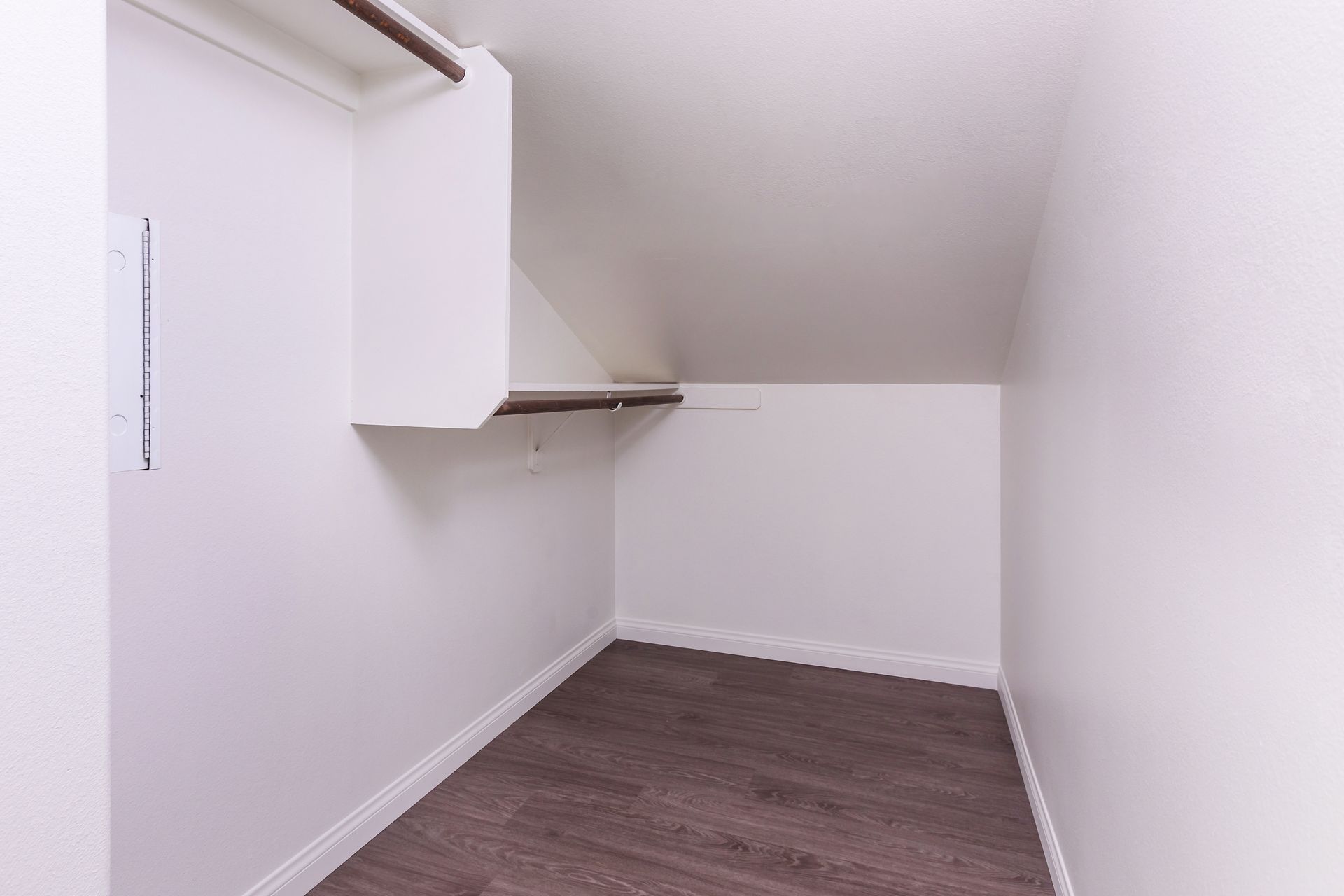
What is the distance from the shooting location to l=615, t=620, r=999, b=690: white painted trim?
121 inches

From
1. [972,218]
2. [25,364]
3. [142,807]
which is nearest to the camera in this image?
[25,364]

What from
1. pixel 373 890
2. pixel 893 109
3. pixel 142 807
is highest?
pixel 893 109

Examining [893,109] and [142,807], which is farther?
[893,109]

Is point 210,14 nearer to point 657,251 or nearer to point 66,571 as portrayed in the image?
point 66,571

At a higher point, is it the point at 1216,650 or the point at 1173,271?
the point at 1173,271

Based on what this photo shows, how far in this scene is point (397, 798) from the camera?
2.06 metres

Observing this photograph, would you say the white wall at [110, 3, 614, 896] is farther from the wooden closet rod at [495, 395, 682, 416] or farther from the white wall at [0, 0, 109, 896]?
the white wall at [0, 0, 109, 896]

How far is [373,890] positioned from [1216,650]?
5.96 feet

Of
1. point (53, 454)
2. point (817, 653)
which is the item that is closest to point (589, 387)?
point (53, 454)

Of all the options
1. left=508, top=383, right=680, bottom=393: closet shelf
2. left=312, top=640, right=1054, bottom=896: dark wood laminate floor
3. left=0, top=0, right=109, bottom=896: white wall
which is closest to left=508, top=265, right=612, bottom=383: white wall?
left=508, top=383, right=680, bottom=393: closet shelf

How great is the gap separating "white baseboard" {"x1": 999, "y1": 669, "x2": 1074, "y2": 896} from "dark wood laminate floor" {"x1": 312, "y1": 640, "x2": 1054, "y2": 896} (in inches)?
1.4

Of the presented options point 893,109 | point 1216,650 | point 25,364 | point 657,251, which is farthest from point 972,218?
point 25,364

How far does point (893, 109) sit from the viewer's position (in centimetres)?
181

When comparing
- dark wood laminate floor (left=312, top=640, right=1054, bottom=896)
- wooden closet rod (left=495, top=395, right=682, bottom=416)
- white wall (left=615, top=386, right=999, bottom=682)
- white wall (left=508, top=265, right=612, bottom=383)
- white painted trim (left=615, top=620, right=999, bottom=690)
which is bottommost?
dark wood laminate floor (left=312, top=640, right=1054, bottom=896)
